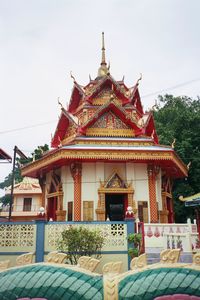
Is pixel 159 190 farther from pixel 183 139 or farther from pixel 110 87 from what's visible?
pixel 183 139

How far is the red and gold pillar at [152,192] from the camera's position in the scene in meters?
14.0

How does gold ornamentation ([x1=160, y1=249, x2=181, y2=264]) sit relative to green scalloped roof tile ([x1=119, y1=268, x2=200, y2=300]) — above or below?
above

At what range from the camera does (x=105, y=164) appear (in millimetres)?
14953

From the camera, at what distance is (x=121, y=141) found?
15.4m

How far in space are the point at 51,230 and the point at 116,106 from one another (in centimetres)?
859

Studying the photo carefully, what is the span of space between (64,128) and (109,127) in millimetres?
3398

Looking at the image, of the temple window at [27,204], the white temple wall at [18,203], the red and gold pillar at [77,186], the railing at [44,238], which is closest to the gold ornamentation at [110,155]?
the red and gold pillar at [77,186]

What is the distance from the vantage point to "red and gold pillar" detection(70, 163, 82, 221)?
13924mm

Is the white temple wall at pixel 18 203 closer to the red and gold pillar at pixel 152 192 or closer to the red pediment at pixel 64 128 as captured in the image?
the red pediment at pixel 64 128

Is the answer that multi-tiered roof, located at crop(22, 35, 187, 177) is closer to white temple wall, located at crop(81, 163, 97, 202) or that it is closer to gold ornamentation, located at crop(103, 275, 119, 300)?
white temple wall, located at crop(81, 163, 97, 202)

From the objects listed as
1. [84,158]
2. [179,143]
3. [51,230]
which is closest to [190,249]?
[51,230]

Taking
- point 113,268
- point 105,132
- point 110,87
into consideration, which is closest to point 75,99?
point 110,87

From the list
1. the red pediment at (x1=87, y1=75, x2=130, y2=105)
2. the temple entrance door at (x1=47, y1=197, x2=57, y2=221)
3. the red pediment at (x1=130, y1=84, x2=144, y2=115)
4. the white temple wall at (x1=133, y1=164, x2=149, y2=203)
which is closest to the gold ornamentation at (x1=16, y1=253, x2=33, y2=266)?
the white temple wall at (x1=133, y1=164, x2=149, y2=203)

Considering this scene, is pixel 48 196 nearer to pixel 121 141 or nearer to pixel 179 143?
pixel 121 141
